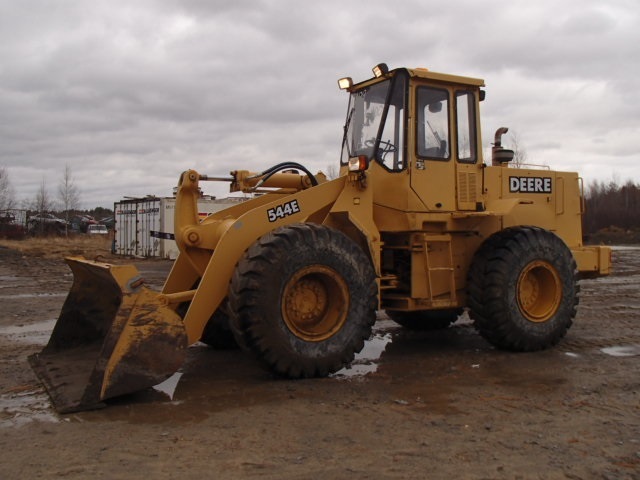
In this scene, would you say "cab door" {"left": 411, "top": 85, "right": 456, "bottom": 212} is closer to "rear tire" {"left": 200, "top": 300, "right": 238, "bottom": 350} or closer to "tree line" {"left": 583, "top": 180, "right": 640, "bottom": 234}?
"rear tire" {"left": 200, "top": 300, "right": 238, "bottom": 350}

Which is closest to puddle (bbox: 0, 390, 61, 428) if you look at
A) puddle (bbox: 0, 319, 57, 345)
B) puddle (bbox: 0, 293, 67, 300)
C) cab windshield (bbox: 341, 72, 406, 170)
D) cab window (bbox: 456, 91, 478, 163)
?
puddle (bbox: 0, 319, 57, 345)

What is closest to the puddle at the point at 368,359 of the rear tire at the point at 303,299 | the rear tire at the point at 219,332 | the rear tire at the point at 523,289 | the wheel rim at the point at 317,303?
the rear tire at the point at 303,299

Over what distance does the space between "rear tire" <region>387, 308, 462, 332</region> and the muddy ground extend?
44.9 inches

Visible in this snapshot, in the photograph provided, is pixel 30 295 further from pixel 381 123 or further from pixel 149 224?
pixel 149 224

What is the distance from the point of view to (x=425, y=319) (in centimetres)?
873

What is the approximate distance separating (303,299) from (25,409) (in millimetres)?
2519

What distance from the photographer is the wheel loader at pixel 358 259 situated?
547cm

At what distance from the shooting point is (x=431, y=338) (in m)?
8.36

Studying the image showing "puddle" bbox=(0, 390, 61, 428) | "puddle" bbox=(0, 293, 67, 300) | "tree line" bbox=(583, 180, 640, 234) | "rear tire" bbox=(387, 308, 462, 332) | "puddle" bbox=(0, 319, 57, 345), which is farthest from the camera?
"tree line" bbox=(583, 180, 640, 234)

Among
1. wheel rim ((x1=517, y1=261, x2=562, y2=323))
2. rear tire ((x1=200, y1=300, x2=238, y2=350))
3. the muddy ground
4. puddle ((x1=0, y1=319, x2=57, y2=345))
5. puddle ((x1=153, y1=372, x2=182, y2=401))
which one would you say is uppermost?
wheel rim ((x1=517, y1=261, x2=562, y2=323))

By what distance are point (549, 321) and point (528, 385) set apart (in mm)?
1688

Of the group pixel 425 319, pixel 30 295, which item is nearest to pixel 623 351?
pixel 425 319

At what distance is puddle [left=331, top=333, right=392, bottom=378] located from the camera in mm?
6234

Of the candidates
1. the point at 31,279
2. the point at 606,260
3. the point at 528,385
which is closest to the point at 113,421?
the point at 528,385
